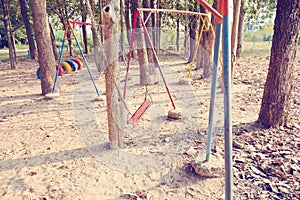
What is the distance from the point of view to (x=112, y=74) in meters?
2.68

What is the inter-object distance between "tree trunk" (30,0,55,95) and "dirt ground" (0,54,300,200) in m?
0.91

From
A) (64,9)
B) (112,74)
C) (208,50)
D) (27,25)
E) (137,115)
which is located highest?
(64,9)

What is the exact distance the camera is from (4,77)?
8133mm

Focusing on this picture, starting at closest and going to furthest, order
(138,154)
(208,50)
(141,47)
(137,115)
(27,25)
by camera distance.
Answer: (138,154) → (137,115) → (141,47) → (208,50) → (27,25)

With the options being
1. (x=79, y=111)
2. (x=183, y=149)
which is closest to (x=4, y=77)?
(x=79, y=111)

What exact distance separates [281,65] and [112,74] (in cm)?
211

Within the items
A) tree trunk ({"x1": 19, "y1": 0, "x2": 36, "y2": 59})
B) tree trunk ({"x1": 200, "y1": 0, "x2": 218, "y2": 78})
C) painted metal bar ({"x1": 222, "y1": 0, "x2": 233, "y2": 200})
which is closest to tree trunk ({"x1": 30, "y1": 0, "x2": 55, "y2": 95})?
tree trunk ({"x1": 200, "y1": 0, "x2": 218, "y2": 78})

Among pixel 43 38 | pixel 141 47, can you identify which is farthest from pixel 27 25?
A: pixel 141 47

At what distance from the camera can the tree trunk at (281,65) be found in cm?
278

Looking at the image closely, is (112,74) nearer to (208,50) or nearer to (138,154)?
(138,154)

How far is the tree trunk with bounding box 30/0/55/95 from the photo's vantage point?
16.7 ft

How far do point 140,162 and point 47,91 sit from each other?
3785 millimetres

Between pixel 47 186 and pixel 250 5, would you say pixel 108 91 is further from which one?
pixel 250 5

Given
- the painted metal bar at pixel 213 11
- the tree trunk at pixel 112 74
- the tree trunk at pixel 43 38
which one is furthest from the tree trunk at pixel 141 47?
the painted metal bar at pixel 213 11
